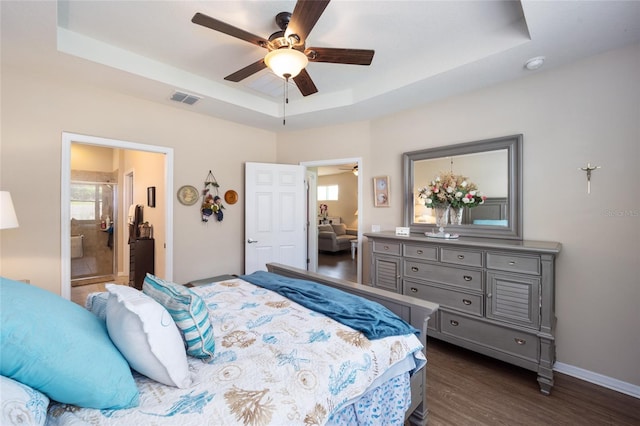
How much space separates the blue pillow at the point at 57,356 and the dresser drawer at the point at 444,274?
2.41 m

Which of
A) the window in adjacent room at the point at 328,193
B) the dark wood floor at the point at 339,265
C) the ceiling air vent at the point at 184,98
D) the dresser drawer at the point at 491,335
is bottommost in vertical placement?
the dark wood floor at the point at 339,265

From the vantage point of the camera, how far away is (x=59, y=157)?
8.76ft

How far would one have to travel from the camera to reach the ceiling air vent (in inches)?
119

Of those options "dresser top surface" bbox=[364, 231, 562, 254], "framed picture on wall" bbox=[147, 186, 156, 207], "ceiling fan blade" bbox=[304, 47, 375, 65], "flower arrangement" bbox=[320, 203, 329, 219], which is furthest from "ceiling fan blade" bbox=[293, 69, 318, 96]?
"flower arrangement" bbox=[320, 203, 329, 219]

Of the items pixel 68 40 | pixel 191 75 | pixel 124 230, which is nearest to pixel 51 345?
pixel 68 40

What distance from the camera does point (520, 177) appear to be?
2.57 m

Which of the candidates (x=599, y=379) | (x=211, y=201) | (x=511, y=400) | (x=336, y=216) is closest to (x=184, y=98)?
(x=211, y=201)

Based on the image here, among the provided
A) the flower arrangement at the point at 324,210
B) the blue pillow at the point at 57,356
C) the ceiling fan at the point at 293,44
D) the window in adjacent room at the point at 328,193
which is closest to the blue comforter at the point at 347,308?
the blue pillow at the point at 57,356

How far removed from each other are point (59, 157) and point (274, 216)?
234 cm

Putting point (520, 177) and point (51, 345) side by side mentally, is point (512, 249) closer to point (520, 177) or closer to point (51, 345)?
point (520, 177)

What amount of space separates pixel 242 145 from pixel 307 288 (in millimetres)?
2775

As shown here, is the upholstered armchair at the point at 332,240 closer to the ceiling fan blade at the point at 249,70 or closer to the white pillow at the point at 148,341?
the ceiling fan blade at the point at 249,70

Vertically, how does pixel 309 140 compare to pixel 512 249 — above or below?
above

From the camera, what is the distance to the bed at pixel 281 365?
92cm
